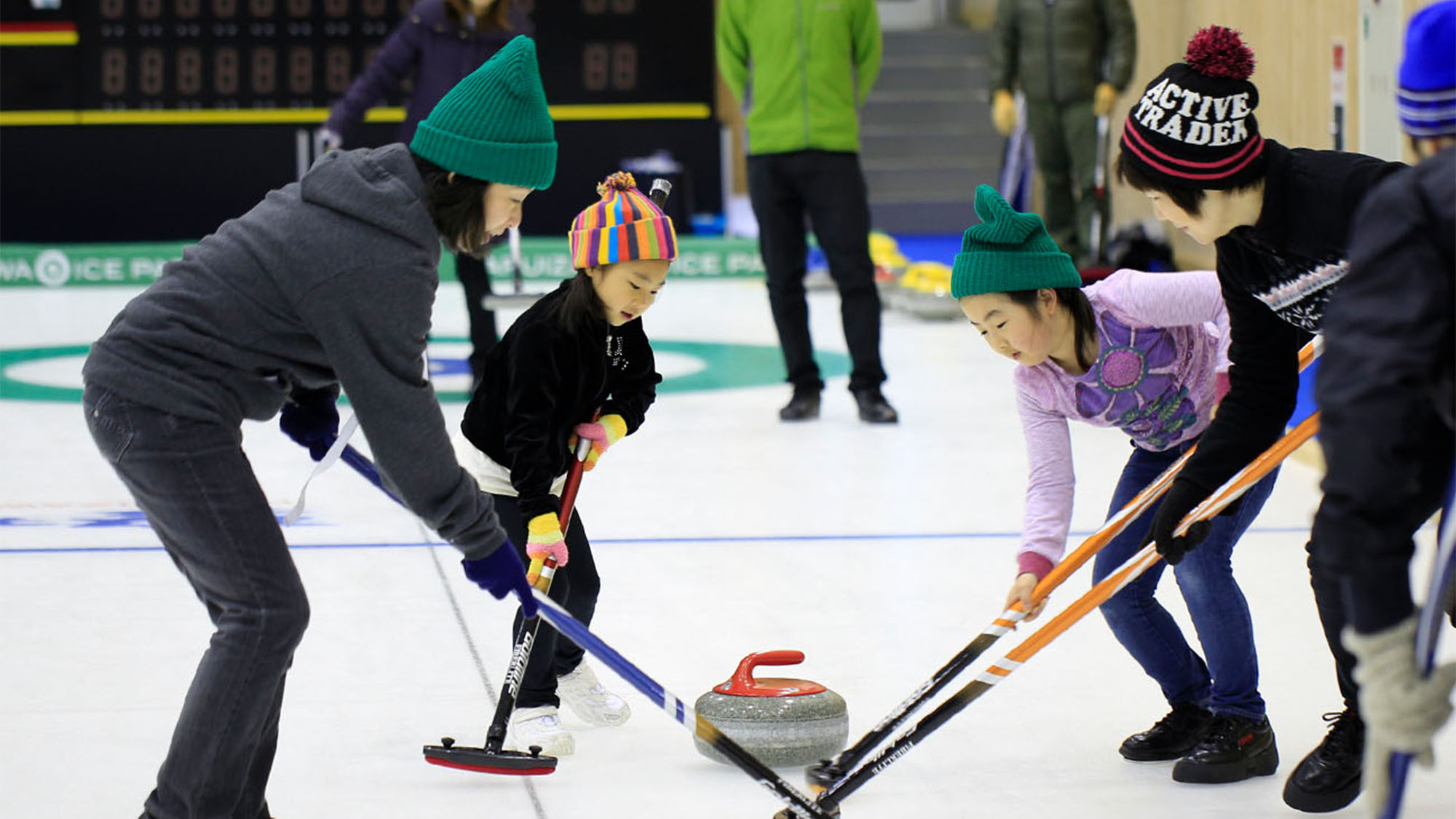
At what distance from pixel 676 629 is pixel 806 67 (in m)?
3.07

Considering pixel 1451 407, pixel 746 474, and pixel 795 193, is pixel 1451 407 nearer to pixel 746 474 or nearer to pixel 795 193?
pixel 746 474

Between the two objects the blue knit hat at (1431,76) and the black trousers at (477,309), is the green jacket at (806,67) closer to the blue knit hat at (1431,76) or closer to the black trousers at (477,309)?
the black trousers at (477,309)

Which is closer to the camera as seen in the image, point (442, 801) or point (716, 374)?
point (442, 801)

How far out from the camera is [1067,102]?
9344mm

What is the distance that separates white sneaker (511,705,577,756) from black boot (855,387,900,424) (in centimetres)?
341

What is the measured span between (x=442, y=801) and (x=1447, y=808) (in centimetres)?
153

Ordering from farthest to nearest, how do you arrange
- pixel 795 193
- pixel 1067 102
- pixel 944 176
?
pixel 944 176, pixel 1067 102, pixel 795 193

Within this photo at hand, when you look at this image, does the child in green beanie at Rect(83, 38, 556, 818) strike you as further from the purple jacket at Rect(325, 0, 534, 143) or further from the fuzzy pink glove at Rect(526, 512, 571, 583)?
the purple jacket at Rect(325, 0, 534, 143)

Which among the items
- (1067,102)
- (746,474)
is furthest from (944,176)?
(746,474)

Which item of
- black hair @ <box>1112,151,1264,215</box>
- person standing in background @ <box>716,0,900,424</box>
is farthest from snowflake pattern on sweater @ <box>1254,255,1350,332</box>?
A: person standing in background @ <box>716,0,900,424</box>

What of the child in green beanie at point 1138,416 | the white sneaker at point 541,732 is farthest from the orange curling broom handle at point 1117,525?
the white sneaker at point 541,732

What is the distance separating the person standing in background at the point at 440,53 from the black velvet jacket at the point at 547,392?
3.52 meters

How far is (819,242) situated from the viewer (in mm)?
6547

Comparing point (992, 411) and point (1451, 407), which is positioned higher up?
point (1451, 407)
